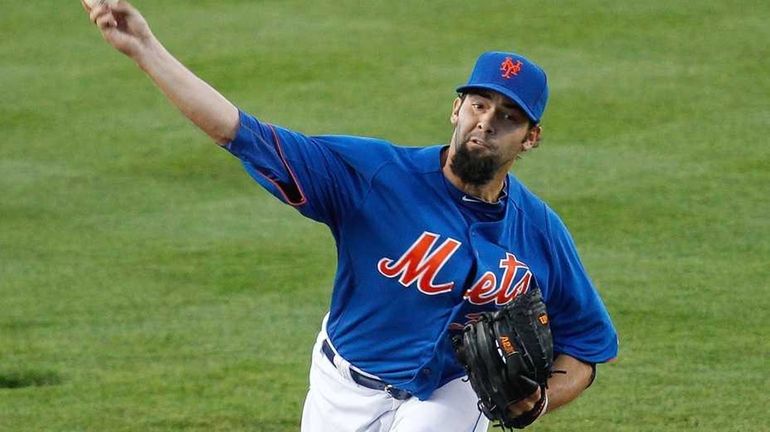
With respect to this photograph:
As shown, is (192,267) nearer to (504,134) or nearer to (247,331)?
(247,331)

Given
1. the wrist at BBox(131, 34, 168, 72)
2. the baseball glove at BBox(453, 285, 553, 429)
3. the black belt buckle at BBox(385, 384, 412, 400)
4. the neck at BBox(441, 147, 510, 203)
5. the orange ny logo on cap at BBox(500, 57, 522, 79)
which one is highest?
the wrist at BBox(131, 34, 168, 72)

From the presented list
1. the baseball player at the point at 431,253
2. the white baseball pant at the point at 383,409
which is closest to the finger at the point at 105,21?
the baseball player at the point at 431,253

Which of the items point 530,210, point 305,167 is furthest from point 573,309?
point 305,167

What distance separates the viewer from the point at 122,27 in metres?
3.75

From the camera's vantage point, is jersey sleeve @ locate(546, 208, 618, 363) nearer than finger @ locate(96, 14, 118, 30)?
No

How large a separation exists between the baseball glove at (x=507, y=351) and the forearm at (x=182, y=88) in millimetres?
998

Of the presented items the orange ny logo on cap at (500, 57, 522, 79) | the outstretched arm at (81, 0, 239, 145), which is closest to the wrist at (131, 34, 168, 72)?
the outstretched arm at (81, 0, 239, 145)

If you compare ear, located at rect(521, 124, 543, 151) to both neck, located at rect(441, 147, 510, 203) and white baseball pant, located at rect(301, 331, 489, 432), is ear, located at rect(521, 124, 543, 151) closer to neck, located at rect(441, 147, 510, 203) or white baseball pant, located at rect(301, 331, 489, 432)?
neck, located at rect(441, 147, 510, 203)

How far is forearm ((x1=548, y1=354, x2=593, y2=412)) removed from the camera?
457 cm

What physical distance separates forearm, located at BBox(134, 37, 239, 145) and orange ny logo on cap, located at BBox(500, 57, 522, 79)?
0.94m

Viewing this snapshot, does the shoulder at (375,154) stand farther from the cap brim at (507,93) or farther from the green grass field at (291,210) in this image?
the green grass field at (291,210)

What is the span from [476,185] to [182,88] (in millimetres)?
Result: 1025

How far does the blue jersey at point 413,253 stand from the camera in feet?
14.0

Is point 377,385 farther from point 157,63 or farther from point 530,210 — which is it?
point 157,63
